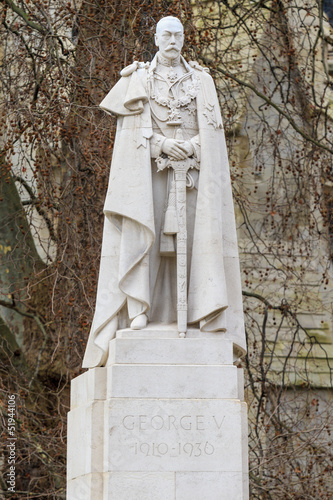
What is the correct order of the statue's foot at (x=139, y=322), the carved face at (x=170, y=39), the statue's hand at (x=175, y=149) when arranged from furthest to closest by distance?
the carved face at (x=170, y=39)
the statue's hand at (x=175, y=149)
the statue's foot at (x=139, y=322)

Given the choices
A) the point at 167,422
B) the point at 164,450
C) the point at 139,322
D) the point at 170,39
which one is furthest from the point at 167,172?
the point at 164,450

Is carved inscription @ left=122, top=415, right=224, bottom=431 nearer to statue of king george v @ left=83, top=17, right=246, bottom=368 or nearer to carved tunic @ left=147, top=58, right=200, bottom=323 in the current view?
statue of king george v @ left=83, top=17, right=246, bottom=368

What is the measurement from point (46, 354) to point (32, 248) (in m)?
1.22

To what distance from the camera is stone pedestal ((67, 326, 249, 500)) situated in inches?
344

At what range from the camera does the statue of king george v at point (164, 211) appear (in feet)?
30.2

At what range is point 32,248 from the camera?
14.6 metres

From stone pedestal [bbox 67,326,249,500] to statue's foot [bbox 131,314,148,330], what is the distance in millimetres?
50

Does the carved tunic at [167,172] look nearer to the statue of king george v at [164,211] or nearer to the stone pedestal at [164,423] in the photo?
the statue of king george v at [164,211]

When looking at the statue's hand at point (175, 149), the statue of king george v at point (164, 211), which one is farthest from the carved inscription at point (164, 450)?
the statue's hand at point (175, 149)

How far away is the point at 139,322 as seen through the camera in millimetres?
9133

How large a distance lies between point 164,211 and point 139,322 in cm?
86

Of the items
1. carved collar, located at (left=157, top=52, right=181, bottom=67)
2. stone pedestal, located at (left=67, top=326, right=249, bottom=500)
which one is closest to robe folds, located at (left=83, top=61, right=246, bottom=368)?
carved collar, located at (left=157, top=52, right=181, bottom=67)

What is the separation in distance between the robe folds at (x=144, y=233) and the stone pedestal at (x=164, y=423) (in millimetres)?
216

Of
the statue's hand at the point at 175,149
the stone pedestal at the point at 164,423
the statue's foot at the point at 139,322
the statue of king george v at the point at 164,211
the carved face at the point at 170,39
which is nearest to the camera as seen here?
the stone pedestal at the point at 164,423
